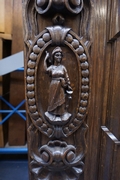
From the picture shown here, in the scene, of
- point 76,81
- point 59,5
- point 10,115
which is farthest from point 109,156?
point 10,115

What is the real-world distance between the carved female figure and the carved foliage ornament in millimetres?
87

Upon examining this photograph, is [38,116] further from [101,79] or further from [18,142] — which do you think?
[18,142]

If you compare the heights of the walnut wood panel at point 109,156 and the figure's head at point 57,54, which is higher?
the figure's head at point 57,54

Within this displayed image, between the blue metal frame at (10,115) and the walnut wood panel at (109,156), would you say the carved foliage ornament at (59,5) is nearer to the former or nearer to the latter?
the walnut wood panel at (109,156)

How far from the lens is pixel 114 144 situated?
1.01ft

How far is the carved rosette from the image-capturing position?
0.31m

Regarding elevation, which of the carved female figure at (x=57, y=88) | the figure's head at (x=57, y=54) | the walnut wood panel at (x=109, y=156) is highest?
the figure's head at (x=57, y=54)

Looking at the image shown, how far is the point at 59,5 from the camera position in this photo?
280mm

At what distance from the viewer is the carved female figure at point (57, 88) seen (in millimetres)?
307

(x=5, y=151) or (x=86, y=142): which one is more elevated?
(x=86, y=142)

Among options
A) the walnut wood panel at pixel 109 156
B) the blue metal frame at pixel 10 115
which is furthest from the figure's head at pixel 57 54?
the blue metal frame at pixel 10 115

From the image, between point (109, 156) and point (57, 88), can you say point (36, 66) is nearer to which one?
point (57, 88)

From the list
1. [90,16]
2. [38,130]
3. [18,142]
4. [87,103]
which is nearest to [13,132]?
[18,142]

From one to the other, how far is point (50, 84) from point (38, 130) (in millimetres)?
129
